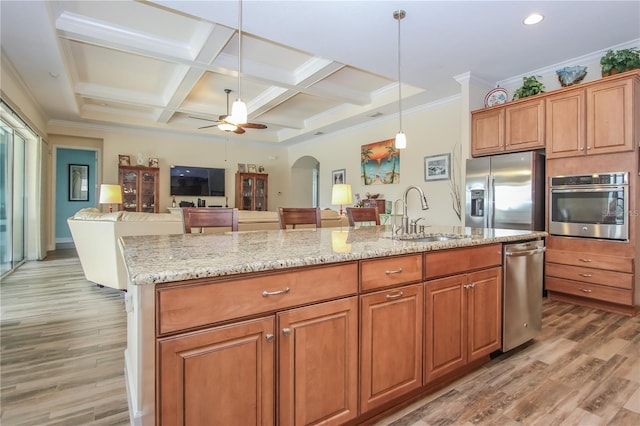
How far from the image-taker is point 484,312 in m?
2.04

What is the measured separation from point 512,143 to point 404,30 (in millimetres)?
1905

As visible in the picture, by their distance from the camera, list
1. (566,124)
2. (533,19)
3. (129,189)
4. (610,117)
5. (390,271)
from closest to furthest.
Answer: (390,271) < (533,19) < (610,117) < (566,124) < (129,189)

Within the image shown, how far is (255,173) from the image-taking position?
335 inches

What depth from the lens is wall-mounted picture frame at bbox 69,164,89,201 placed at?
27.0 feet

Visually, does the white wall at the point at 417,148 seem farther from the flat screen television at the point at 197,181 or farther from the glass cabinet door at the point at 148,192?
the glass cabinet door at the point at 148,192

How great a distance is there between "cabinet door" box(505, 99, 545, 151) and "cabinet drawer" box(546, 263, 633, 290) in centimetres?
135

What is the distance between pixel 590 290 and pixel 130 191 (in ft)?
25.8

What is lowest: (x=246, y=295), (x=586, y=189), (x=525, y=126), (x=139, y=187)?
(x=246, y=295)

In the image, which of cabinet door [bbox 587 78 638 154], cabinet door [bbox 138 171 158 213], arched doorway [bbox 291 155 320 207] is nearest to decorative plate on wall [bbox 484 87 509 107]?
cabinet door [bbox 587 78 638 154]

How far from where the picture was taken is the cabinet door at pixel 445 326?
1.75m

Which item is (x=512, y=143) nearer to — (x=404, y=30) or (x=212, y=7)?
(x=404, y=30)

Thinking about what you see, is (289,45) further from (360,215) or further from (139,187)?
(139,187)

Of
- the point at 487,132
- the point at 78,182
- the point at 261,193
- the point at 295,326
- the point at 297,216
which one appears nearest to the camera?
the point at 295,326

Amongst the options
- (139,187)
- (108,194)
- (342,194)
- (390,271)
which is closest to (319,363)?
(390,271)
